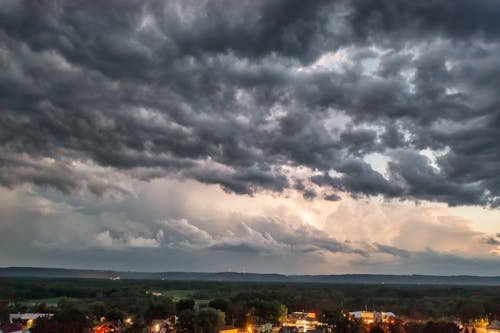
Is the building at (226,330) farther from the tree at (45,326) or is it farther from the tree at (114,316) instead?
the tree at (45,326)

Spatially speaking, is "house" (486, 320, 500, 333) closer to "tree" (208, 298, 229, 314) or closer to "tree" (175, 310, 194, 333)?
"tree" (208, 298, 229, 314)

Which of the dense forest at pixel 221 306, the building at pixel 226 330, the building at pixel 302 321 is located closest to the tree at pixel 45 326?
the dense forest at pixel 221 306

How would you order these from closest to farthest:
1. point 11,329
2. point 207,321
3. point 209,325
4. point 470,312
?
1. point 11,329
2. point 209,325
3. point 207,321
4. point 470,312

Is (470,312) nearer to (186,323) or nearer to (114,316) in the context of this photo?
(186,323)

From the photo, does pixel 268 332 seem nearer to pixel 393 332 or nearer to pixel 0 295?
pixel 393 332

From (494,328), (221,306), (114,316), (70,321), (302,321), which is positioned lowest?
(494,328)

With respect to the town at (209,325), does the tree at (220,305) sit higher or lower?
higher

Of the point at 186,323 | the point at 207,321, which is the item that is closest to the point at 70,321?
the point at 186,323

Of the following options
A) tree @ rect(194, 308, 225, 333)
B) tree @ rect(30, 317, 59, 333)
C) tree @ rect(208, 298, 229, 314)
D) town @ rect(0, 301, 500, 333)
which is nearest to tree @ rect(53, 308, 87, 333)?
town @ rect(0, 301, 500, 333)
